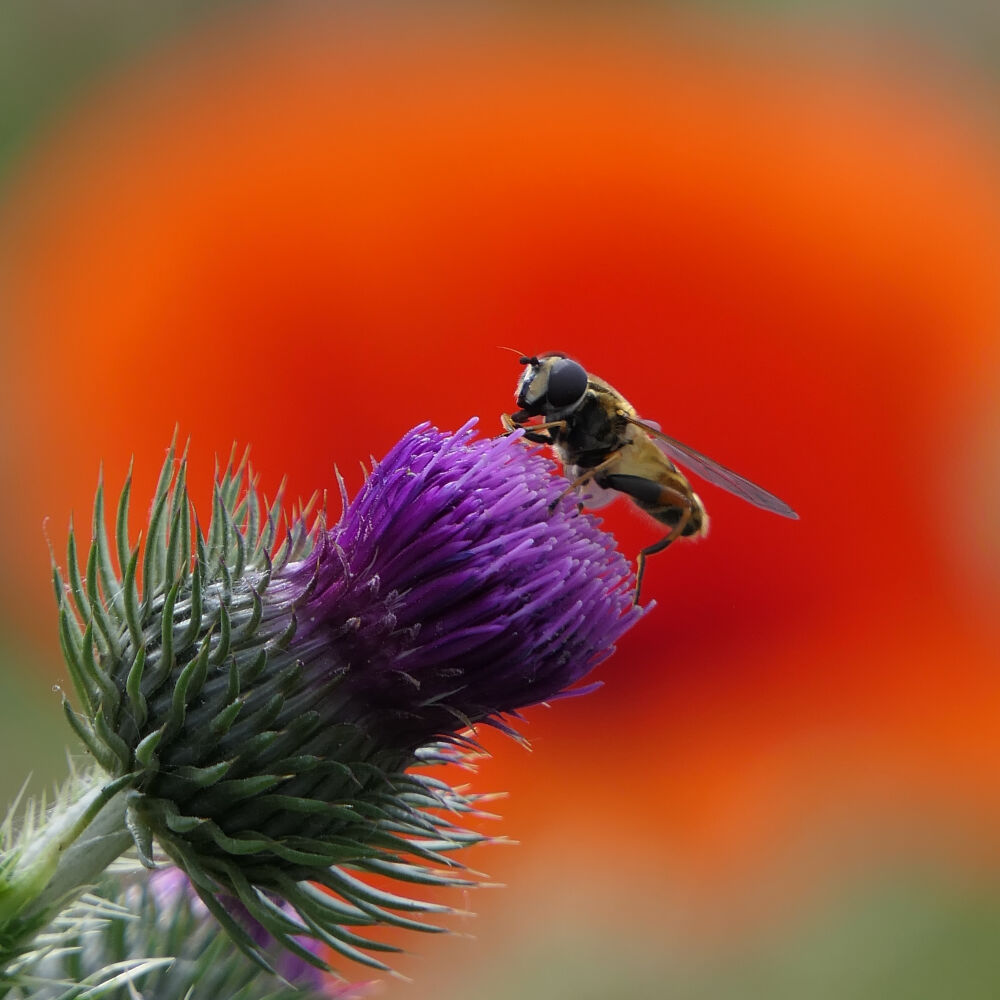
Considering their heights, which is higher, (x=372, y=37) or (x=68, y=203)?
(x=372, y=37)

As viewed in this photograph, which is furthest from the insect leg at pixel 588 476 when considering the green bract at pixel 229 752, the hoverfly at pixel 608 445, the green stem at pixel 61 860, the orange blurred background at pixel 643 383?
the orange blurred background at pixel 643 383

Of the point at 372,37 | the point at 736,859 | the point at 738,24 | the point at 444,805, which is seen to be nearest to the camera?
the point at 444,805

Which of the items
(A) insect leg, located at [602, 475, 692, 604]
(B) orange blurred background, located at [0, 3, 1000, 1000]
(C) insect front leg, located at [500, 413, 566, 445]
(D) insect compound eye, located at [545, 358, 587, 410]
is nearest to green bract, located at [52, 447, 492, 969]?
(C) insect front leg, located at [500, 413, 566, 445]

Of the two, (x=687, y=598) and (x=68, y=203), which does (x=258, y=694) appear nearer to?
(x=687, y=598)

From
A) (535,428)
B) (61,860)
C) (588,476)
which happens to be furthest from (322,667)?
(535,428)

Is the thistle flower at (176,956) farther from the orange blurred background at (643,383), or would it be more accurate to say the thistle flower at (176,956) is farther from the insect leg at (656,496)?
the orange blurred background at (643,383)

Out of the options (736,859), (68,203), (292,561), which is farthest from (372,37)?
(292,561)

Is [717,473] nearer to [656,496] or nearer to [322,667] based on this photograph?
[656,496]

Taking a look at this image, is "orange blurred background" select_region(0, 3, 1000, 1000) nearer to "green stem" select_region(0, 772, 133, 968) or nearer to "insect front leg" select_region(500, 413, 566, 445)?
"insect front leg" select_region(500, 413, 566, 445)
